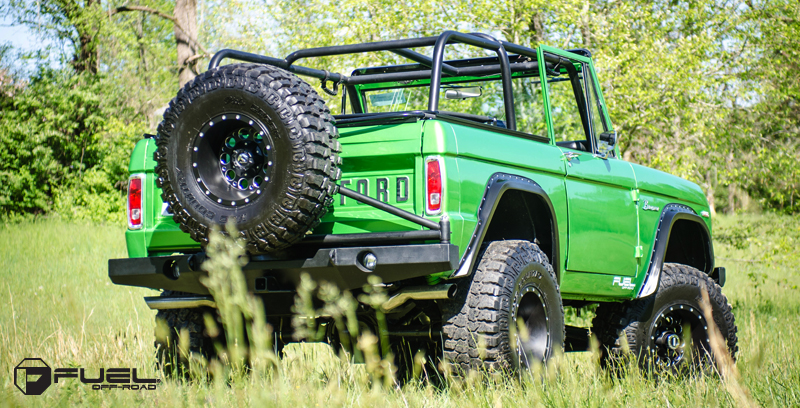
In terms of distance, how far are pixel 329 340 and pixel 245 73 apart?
1867mm

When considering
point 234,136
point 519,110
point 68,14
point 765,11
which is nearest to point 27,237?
point 68,14

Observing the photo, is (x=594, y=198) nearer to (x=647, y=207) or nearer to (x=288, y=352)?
(x=647, y=207)

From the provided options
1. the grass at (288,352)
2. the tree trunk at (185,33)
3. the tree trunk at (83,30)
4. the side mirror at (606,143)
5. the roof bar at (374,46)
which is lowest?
the grass at (288,352)

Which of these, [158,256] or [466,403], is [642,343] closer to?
[466,403]

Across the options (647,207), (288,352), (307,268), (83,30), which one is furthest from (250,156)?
(83,30)

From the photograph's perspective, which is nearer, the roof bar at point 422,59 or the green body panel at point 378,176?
the green body panel at point 378,176

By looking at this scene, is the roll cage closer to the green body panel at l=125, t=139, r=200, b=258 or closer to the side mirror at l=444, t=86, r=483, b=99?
the side mirror at l=444, t=86, r=483, b=99

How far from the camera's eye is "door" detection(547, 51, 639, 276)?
4.62 metres

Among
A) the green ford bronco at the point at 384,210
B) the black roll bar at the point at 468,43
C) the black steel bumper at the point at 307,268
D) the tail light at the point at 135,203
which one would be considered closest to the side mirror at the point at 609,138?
the green ford bronco at the point at 384,210

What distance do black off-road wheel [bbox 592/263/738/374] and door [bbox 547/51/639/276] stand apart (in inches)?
14.1

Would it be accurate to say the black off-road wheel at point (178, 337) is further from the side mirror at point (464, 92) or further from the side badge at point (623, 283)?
the side badge at point (623, 283)

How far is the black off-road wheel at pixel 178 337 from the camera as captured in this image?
439cm

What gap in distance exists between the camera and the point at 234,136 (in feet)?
11.8

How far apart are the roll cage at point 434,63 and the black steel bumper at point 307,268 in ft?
2.30
